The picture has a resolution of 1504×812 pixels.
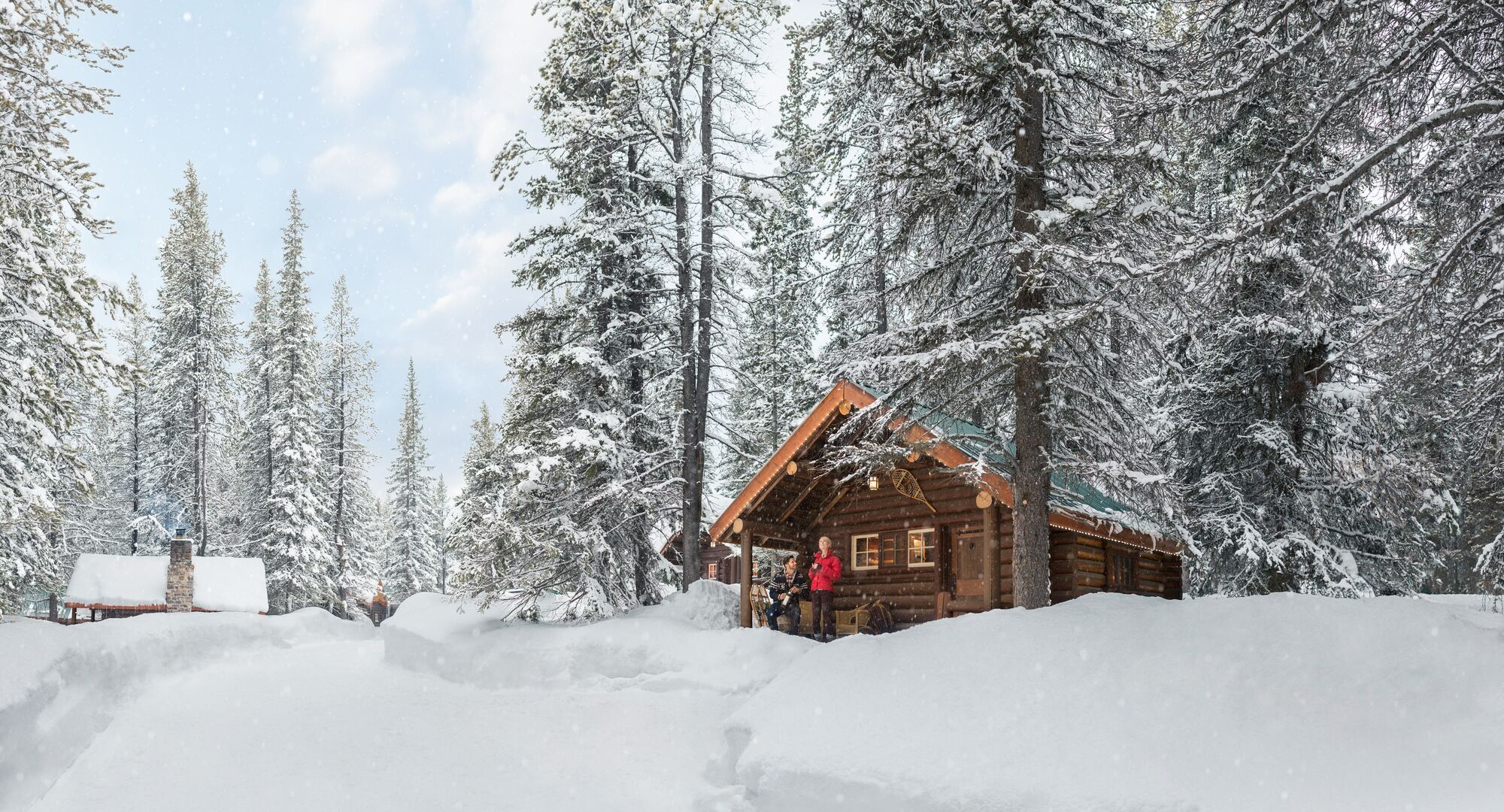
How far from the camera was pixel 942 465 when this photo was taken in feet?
49.5

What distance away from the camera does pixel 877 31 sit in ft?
40.0

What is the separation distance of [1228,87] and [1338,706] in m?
5.85

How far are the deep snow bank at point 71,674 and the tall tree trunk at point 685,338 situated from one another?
10389mm

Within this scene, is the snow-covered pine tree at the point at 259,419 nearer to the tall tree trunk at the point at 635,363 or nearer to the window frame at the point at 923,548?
the tall tree trunk at the point at 635,363

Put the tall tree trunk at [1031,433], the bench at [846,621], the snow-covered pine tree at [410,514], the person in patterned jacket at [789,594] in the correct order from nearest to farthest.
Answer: the tall tree trunk at [1031,433] < the person in patterned jacket at [789,594] < the bench at [846,621] < the snow-covered pine tree at [410,514]

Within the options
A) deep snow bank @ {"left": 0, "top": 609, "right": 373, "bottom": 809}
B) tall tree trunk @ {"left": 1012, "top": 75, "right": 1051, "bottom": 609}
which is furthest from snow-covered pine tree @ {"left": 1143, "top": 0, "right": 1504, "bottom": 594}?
deep snow bank @ {"left": 0, "top": 609, "right": 373, "bottom": 809}

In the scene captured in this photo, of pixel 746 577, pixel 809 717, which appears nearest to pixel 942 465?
pixel 746 577

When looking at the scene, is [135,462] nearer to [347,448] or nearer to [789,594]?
[347,448]

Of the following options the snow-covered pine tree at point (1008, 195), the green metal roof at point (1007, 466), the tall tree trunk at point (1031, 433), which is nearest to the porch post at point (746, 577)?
the green metal roof at point (1007, 466)

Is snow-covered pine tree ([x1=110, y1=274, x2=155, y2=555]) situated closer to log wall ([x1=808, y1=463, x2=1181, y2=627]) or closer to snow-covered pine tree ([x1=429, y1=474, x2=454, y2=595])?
snow-covered pine tree ([x1=429, y1=474, x2=454, y2=595])

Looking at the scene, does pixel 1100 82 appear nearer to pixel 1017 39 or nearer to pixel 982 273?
pixel 1017 39

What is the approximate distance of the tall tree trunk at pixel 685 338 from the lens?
19062 mm

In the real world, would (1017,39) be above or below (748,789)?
above

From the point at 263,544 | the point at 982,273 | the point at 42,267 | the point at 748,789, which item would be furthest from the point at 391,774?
the point at 263,544
